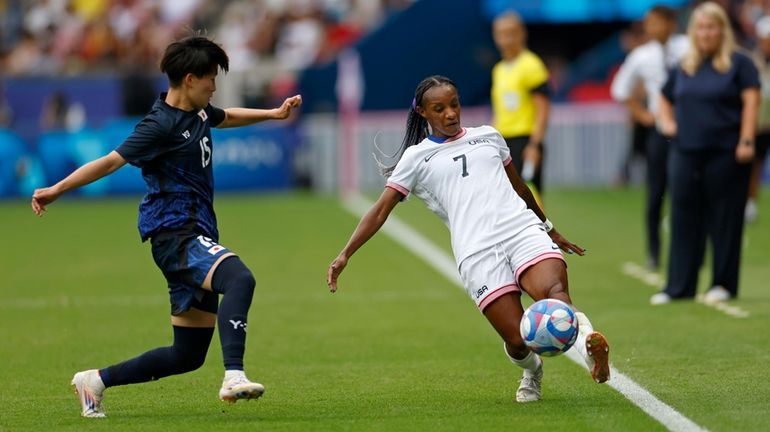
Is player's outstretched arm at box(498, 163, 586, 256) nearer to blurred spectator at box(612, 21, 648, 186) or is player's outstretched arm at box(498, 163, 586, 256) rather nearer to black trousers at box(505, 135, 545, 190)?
black trousers at box(505, 135, 545, 190)

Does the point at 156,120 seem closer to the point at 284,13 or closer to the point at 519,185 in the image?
the point at 519,185

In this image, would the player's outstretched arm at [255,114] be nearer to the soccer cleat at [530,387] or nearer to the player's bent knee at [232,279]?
the player's bent knee at [232,279]

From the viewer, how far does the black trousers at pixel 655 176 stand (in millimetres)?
14953

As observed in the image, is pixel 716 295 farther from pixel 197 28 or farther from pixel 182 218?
pixel 197 28

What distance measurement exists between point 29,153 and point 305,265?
11.3m

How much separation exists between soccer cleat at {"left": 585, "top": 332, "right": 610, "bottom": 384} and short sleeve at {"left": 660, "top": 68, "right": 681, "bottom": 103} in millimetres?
5599

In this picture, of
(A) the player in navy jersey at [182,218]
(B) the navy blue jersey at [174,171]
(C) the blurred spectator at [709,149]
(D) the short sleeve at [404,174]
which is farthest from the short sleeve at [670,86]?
(B) the navy blue jersey at [174,171]

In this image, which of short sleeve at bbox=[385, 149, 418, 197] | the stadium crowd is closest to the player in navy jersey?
short sleeve at bbox=[385, 149, 418, 197]

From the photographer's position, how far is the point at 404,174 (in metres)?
8.41

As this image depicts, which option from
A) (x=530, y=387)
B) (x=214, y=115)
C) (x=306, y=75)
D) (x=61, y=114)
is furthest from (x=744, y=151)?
(x=306, y=75)

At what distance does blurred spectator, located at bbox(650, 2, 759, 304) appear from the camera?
1245cm

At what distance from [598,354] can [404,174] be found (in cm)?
148

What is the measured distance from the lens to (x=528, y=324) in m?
7.91

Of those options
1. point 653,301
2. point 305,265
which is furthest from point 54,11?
point 653,301
